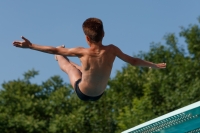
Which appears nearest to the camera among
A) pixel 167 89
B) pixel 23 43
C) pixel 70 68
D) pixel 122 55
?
pixel 23 43

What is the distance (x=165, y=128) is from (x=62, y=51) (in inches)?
163

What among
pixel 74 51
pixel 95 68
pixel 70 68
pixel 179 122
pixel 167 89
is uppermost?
pixel 167 89

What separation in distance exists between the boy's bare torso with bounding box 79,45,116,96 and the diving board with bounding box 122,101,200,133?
223 cm

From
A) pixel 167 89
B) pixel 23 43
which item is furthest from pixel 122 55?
pixel 167 89

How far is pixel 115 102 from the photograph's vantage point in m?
23.0

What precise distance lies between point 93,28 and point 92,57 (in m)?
0.41

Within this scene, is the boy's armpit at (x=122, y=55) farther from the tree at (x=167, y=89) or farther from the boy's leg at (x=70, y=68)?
the tree at (x=167, y=89)

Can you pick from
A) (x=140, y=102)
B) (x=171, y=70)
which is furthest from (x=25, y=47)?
(x=171, y=70)

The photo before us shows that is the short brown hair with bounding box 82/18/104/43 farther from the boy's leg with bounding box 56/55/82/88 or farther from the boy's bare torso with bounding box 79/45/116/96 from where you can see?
the boy's leg with bounding box 56/55/82/88

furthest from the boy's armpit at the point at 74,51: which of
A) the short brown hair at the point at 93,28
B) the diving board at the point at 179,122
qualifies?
the diving board at the point at 179,122

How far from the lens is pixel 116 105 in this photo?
901 inches

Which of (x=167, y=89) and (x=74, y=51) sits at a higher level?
(x=167, y=89)

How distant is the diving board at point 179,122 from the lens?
27.1 feet

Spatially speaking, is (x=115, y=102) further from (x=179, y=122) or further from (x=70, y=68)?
(x=70, y=68)
